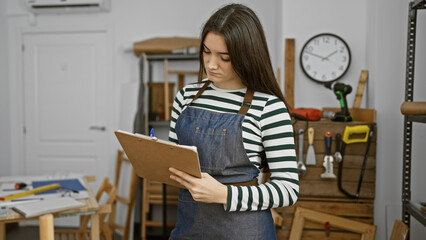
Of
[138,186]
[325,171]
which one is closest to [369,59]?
[325,171]

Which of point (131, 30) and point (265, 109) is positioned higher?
point (131, 30)

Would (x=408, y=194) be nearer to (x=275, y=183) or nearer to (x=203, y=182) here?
(x=275, y=183)

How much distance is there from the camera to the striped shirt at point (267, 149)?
3.58 feet

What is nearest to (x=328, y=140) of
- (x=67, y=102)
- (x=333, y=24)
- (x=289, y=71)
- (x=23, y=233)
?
(x=289, y=71)

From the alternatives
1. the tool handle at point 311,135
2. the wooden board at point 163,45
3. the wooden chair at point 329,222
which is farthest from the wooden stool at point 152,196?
the tool handle at point 311,135

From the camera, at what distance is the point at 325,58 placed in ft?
9.20

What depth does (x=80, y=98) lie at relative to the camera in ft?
14.2

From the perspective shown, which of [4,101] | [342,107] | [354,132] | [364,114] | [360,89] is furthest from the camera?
[4,101]

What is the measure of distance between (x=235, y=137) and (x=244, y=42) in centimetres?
27

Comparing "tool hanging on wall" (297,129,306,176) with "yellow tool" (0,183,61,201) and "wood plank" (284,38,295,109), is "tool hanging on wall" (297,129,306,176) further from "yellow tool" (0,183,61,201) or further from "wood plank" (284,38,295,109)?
"yellow tool" (0,183,61,201)

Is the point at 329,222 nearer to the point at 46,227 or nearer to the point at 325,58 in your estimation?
the point at 325,58

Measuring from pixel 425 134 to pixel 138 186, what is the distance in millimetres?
2536

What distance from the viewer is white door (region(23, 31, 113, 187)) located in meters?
4.28

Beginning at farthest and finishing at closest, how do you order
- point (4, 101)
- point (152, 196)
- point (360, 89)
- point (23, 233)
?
1. point (4, 101)
2. point (23, 233)
3. point (152, 196)
4. point (360, 89)
